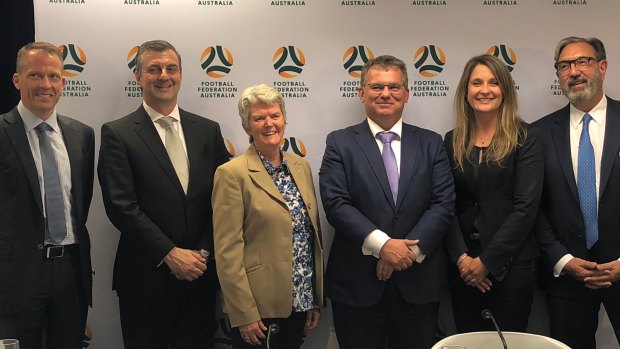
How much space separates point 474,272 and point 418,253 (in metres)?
0.35

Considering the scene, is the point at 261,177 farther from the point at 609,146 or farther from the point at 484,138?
the point at 609,146

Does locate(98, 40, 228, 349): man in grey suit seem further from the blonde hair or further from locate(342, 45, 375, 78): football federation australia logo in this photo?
the blonde hair

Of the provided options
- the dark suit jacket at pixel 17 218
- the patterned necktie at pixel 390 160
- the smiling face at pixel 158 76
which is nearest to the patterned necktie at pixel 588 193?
the patterned necktie at pixel 390 160

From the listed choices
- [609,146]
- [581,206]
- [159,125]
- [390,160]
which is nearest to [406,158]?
[390,160]

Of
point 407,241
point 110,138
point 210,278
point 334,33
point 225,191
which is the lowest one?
point 210,278

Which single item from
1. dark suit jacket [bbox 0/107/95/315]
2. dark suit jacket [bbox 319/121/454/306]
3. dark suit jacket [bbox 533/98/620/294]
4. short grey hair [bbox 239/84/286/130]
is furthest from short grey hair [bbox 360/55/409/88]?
dark suit jacket [bbox 0/107/95/315]

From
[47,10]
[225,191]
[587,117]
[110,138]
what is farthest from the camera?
[47,10]

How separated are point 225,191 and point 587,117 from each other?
6.43 feet

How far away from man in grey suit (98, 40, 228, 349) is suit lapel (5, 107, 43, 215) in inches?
11.6

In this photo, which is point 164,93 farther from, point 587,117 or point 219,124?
point 587,117

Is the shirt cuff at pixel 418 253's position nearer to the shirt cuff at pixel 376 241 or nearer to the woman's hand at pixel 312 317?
the shirt cuff at pixel 376 241

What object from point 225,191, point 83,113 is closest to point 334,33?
point 225,191

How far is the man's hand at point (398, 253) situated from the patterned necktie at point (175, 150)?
1.05 meters

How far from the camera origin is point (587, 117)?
312cm
